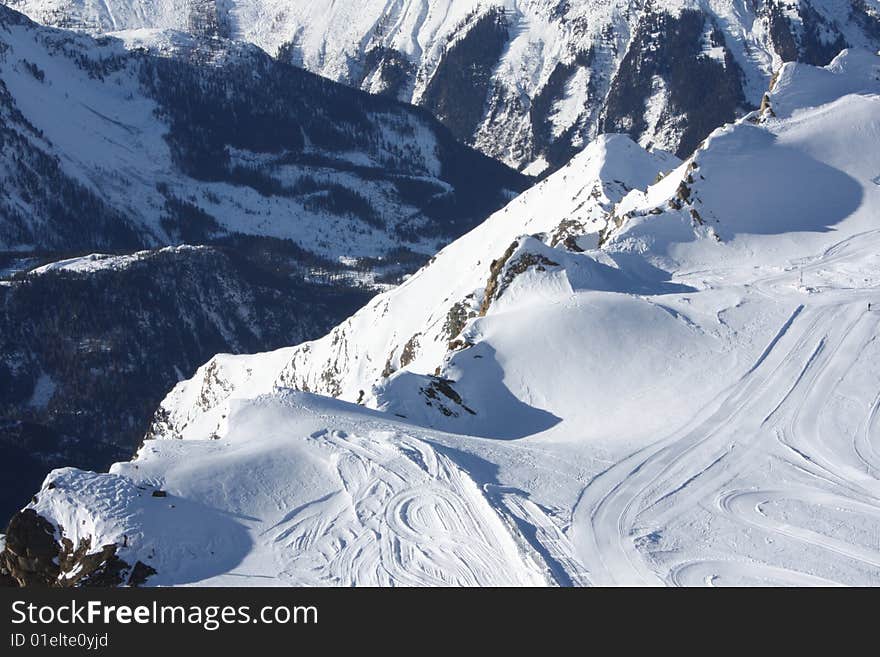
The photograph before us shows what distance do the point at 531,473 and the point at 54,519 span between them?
17.8 meters

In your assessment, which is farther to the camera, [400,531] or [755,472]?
[755,472]

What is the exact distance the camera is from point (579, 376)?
177ft

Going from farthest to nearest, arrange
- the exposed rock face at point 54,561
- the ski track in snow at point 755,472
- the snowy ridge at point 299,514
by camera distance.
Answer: the snowy ridge at point 299,514, the ski track in snow at point 755,472, the exposed rock face at point 54,561

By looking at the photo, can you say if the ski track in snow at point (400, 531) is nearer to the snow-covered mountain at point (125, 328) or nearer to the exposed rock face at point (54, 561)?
the exposed rock face at point (54, 561)

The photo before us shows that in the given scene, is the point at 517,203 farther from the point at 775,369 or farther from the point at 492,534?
the point at 492,534

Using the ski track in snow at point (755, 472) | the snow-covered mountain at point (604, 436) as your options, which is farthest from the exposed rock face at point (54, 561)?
the ski track in snow at point (755, 472)

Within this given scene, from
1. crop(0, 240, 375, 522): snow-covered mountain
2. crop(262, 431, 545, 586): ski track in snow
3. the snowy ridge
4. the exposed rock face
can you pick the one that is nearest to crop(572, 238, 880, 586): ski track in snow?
crop(262, 431, 545, 586): ski track in snow

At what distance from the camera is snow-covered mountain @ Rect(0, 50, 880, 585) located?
36.4m

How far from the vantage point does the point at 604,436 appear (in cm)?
4722

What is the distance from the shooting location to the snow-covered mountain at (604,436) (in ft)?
120

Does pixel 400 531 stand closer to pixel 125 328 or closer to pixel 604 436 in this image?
pixel 604 436

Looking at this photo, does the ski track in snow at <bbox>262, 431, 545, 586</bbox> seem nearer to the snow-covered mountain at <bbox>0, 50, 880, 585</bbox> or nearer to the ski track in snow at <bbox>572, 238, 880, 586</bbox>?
the snow-covered mountain at <bbox>0, 50, 880, 585</bbox>

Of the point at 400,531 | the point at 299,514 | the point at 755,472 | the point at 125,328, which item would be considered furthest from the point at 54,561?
the point at 125,328
